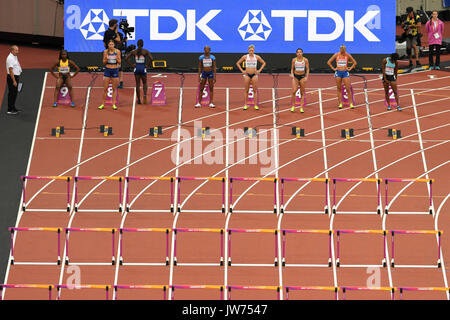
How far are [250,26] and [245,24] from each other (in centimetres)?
14

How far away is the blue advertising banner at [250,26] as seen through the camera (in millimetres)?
25672

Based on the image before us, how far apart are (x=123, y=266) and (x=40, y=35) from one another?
13.9 m

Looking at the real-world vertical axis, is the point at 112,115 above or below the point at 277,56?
below

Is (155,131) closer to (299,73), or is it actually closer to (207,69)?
(207,69)

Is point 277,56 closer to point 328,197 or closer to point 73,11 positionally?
point 73,11

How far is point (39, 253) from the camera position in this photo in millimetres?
17609

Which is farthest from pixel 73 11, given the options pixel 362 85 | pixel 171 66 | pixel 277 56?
pixel 362 85

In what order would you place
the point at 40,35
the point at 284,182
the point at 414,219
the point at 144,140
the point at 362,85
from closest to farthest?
the point at 414,219
the point at 284,182
the point at 144,140
the point at 362,85
the point at 40,35

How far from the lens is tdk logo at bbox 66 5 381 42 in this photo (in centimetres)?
2564

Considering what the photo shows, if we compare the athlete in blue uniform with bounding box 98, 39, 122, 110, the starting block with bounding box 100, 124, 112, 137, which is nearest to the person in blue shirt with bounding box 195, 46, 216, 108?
the athlete in blue uniform with bounding box 98, 39, 122, 110

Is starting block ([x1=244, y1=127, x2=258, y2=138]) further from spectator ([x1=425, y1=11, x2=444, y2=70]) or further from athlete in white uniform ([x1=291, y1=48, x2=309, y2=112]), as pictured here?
spectator ([x1=425, y1=11, x2=444, y2=70])

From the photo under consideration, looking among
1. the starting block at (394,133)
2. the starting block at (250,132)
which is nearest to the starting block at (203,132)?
the starting block at (250,132)

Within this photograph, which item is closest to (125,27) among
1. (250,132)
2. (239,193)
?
(250,132)

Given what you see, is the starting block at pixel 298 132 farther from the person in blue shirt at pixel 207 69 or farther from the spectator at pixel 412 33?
the spectator at pixel 412 33
